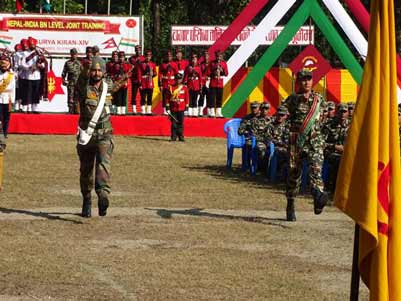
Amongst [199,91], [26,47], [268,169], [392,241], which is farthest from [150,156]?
[392,241]

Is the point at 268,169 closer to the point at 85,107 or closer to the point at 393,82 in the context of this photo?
the point at 85,107

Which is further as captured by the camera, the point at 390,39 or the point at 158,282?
the point at 158,282

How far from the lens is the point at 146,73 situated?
3038cm

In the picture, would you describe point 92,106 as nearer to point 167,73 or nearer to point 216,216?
point 216,216

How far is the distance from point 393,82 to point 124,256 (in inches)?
233

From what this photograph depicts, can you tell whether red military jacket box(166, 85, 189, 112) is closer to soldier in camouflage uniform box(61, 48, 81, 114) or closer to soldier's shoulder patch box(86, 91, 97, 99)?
soldier in camouflage uniform box(61, 48, 81, 114)

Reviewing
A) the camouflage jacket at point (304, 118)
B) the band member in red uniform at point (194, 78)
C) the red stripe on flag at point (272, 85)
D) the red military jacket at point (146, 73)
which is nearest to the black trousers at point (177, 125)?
the band member in red uniform at point (194, 78)

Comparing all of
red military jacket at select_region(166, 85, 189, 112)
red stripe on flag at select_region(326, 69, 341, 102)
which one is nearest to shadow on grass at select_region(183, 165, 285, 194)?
red military jacket at select_region(166, 85, 189, 112)

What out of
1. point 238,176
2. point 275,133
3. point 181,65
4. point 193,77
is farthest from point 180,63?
point 275,133

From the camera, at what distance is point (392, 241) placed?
5.90m

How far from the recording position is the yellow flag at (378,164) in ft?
19.1

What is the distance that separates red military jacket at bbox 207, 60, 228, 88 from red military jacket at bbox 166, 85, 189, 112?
3888mm

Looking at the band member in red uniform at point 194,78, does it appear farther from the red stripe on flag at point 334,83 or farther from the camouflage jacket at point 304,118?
the camouflage jacket at point 304,118

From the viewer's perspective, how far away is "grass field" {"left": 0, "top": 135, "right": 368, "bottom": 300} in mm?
9828
